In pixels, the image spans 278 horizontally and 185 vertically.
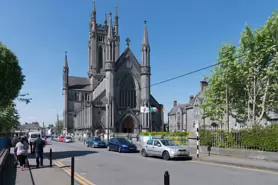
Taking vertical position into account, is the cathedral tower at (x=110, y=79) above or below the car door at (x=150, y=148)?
above

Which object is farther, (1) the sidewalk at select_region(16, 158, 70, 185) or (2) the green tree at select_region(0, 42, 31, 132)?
(2) the green tree at select_region(0, 42, 31, 132)

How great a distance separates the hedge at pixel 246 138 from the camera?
53.5ft

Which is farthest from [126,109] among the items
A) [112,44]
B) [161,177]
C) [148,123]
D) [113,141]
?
[161,177]

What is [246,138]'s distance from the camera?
59.2 ft

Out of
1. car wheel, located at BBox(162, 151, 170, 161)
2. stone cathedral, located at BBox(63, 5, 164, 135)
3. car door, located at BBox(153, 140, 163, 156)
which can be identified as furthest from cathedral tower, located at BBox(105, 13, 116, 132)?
car wheel, located at BBox(162, 151, 170, 161)

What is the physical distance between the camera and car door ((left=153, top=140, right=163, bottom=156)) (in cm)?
1954

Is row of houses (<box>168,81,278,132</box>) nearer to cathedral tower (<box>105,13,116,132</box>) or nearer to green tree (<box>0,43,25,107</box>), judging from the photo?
cathedral tower (<box>105,13,116,132</box>)

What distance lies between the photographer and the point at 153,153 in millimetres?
20234

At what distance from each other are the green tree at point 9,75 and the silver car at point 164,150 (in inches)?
457

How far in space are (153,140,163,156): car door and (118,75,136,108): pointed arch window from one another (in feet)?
147

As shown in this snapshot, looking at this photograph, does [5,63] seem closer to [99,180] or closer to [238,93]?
[99,180]

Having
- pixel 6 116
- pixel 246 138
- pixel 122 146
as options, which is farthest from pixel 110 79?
pixel 246 138

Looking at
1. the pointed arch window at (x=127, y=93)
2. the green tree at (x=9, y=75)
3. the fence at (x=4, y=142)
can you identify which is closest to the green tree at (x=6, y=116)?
the fence at (x=4, y=142)

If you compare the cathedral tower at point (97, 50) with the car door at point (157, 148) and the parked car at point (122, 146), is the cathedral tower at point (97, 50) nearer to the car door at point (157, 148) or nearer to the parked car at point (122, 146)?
the parked car at point (122, 146)
